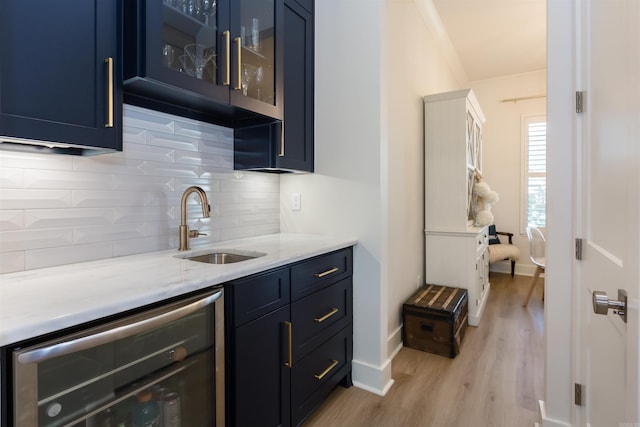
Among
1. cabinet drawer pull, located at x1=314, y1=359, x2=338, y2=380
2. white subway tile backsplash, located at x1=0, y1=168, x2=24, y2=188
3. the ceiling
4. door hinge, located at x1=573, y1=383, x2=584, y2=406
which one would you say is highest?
the ceiling

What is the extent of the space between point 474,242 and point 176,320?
2645mm

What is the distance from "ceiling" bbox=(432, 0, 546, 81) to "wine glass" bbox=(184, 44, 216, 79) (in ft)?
8.59

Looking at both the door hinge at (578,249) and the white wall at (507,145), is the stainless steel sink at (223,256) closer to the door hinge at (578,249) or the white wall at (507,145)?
the door hinge at (578,249)

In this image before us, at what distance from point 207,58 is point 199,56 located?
0.03m

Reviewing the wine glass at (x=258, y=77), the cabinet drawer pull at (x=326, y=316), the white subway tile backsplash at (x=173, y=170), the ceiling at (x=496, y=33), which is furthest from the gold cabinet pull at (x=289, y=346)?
the ceiling at (x=496, y=33)

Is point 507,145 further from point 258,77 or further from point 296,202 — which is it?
point 258,77

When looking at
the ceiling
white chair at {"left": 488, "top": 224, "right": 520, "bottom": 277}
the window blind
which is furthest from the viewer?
the window blind

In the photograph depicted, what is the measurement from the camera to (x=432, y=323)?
2.49 meters

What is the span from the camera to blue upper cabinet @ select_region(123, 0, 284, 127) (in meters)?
1.22

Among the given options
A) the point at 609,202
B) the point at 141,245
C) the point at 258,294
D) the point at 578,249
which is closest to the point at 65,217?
the point at 141,245

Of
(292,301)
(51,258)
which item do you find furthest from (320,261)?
(51,258)

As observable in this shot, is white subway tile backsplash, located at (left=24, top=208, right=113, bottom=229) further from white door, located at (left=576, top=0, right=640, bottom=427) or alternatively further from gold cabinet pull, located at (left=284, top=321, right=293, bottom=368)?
white door, located at (left=576, top=0, right=640, bottom=427)

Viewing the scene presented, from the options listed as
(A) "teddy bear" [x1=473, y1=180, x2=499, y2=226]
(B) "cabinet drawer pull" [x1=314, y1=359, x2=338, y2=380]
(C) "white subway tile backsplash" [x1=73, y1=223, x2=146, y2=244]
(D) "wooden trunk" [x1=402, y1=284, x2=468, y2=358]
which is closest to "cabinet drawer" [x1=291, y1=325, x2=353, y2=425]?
(B) "cabinet drawer pull" [x1=314, y1=359, x2=338, y2=380]

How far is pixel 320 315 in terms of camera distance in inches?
68.0
